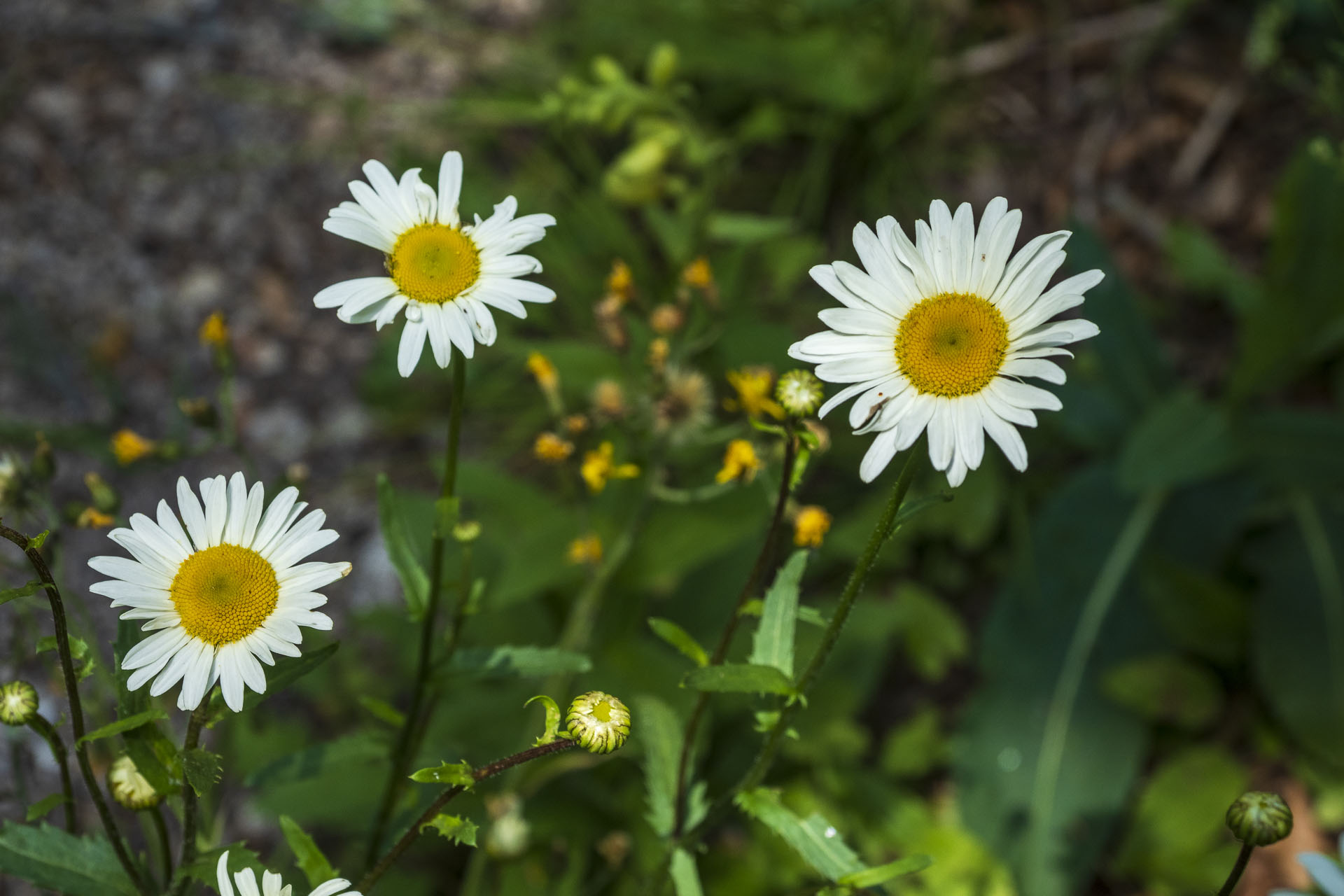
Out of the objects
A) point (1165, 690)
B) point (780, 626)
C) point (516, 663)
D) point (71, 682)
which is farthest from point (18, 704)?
point (1165, 690)

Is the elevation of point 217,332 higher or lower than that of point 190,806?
higher

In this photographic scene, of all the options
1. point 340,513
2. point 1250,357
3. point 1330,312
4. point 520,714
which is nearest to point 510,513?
point 520,714

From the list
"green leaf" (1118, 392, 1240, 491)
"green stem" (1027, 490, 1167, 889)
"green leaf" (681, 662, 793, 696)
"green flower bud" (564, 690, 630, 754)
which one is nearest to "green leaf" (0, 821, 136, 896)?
"green flower bud" (564, 690, 630, 754)

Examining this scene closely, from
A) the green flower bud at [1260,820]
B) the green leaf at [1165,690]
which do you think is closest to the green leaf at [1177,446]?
the green leaf at [1165,690]

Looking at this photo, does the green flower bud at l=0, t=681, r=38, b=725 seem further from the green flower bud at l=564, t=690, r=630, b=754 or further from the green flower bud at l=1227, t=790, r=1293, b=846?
the green flower bud at l=1227, t=790, r=1293, b=846

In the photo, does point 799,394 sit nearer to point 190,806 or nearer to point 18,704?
point 190,806

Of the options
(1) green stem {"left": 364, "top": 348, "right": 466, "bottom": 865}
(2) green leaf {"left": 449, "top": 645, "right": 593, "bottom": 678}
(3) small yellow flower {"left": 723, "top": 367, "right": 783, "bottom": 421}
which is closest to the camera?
(1) green stem {"left": 364, "top": 348, "right": 466, "bottom": 865}
